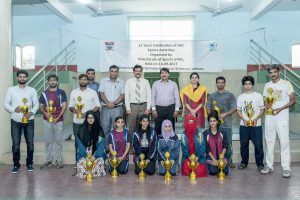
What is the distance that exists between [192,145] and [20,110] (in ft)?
9.24

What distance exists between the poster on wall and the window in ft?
12.1

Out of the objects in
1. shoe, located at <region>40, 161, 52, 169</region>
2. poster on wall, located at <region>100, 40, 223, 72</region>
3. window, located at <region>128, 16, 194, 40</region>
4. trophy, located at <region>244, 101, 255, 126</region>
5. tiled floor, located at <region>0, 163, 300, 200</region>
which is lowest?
tiled floor, located at <region>0, 163, 300, 200</region>

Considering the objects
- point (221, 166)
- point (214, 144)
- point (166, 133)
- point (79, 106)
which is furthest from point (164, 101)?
point (221, 166)

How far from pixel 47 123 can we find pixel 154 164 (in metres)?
1.93

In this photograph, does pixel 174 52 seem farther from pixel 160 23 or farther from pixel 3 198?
pixel 3 198

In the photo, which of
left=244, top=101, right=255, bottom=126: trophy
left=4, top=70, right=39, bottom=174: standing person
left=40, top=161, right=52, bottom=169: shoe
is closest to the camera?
left=244, top=101, right=255, bottom=126: trophy

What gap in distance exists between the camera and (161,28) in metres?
12.5

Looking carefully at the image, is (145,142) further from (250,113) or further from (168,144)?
(250,113)

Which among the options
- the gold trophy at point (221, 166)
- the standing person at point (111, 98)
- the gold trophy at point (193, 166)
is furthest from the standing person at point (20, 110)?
the gold trophy at point (221, 166)

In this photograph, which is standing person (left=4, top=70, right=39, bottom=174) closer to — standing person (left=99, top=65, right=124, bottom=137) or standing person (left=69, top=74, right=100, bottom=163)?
standing person (left=69, top=74, right=100, bottom=163)

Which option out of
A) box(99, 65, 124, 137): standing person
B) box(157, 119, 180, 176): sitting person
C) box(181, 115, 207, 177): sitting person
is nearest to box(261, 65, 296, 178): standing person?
box(181, 115, 207, 177): sitting person

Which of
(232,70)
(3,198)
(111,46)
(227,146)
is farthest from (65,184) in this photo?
(232,70)

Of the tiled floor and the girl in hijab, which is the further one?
the girl in hijab

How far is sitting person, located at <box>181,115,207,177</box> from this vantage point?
5316 mm
